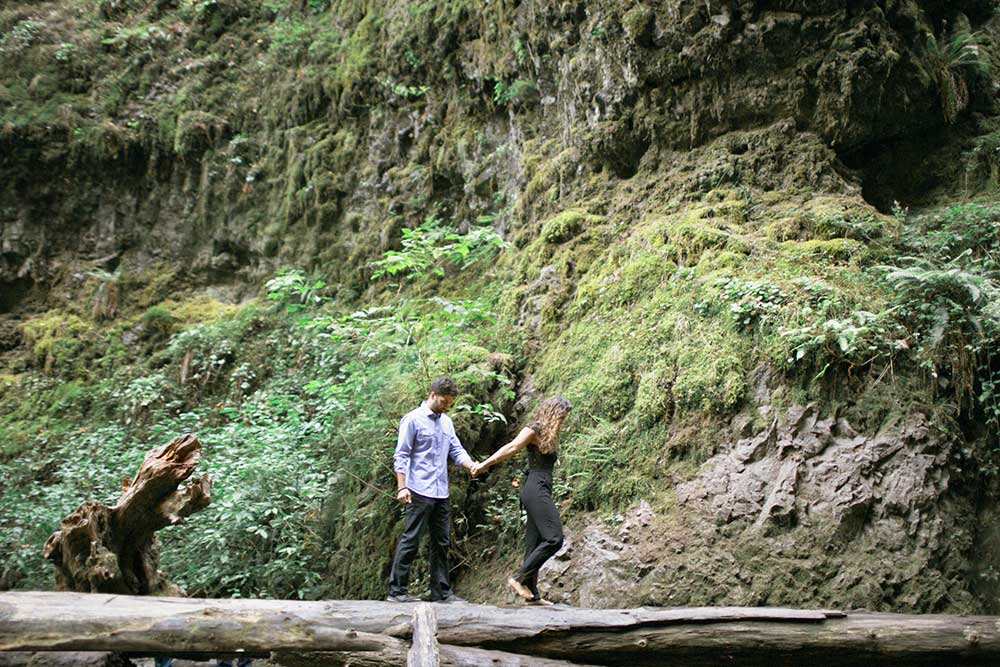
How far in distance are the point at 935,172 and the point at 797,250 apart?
9.52 ft

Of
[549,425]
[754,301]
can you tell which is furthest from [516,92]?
[549,425]

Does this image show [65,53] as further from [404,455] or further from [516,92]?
[404,455]

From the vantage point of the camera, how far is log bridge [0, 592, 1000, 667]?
16.8ft

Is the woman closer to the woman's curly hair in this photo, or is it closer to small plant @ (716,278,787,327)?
the woman's curly hair

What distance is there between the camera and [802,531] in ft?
19.9

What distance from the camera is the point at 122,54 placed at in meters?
16.2

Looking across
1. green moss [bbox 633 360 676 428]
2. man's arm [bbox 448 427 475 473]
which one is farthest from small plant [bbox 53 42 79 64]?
green moss [bbox 633 360 676 428]

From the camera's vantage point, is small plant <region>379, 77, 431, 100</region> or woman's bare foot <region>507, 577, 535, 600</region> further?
small plant <region>379, 77, 431, 100</region>

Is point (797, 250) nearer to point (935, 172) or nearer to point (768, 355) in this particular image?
point (768, 355)

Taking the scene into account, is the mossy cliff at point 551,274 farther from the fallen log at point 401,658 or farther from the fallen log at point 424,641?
the fallen log at point 424,641

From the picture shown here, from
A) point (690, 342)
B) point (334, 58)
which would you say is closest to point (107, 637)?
point (690, 342)

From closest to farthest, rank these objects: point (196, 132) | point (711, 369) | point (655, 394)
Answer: point (711, 369) → point (655, 394) → point (196, 132)

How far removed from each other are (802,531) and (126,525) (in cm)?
557

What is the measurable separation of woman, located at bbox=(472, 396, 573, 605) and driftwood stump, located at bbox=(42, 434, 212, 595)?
2585mm
